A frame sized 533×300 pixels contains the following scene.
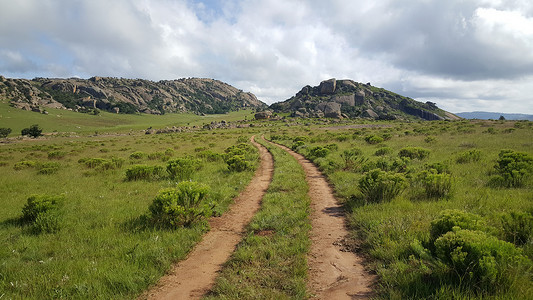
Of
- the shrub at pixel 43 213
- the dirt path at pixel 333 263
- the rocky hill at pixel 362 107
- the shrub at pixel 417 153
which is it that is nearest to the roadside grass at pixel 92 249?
the shrub at pixel 43 213

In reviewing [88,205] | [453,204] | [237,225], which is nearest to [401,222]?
[453,204]

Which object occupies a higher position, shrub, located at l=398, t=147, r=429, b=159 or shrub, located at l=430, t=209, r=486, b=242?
shrub, located at l=398, t=147, r=429, b=159

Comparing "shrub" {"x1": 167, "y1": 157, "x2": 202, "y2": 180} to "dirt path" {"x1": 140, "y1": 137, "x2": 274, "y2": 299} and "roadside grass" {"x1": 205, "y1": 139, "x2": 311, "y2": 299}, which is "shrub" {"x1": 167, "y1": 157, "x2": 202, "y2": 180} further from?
"roadside grass" {"x1": 205, "y1": 139, "x2": 311, "y2": 299}

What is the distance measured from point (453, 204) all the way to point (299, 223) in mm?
5274

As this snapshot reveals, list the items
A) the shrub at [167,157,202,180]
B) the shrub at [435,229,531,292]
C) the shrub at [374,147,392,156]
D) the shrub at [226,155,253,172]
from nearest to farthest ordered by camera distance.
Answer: the shrub at [435,229,531,292] → the shrub at [167,157,202,180] → the shrub at [226,155,253,172] → the shrub at [374,147,392,156]

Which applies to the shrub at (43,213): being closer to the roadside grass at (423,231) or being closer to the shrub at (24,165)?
the roadside grass at (423,231)

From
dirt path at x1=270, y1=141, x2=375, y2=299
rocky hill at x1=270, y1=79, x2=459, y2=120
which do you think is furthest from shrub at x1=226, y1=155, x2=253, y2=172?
rocky hill at x1=270, y1=79, x2=459, y2=120

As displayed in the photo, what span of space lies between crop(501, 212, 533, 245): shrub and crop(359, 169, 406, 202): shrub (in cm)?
329

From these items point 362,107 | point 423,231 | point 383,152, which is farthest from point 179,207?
point 362,107

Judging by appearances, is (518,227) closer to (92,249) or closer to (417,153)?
(92,249)

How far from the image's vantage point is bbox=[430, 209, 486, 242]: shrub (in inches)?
177

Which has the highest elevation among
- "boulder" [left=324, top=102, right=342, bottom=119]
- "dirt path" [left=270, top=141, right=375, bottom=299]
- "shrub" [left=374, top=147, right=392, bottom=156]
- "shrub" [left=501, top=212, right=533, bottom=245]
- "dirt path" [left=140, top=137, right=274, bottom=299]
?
"boulder" [left=324, top=102, right=342, bottom=119]

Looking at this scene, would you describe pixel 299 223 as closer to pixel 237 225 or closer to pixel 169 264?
pixel 237 225

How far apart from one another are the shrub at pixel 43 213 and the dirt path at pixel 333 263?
28.3 ft
